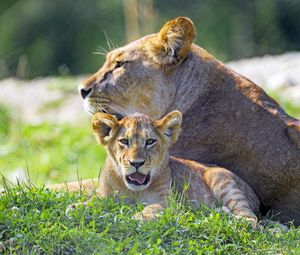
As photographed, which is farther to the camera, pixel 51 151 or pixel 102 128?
pixel 51 151

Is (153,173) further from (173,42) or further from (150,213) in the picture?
(173,42)

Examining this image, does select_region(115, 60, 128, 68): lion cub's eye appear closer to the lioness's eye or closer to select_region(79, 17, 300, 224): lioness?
select_region(79, 17, 300, 224): lioness

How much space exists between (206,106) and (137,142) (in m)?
1.19

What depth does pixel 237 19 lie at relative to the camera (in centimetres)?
2238

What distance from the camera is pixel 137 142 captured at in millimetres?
6715

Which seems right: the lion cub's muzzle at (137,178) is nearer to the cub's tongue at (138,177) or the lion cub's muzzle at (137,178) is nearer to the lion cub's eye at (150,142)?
the cub's tongue at (138,177)

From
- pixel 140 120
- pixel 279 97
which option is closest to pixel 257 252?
pixel 140 120

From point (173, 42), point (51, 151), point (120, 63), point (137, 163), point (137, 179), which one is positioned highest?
point (173, 42)

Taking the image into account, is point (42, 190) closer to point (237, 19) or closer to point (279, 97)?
point (279, 97)

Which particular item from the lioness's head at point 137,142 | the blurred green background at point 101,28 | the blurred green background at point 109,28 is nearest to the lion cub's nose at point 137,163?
the lioness's head at point 137,142

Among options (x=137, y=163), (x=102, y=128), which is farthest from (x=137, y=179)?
(x=102, y=128)

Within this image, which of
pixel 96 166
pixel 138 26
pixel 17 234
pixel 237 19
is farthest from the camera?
pixel 237 19

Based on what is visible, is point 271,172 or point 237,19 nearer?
point 271,172

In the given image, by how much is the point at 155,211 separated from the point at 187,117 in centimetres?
138
